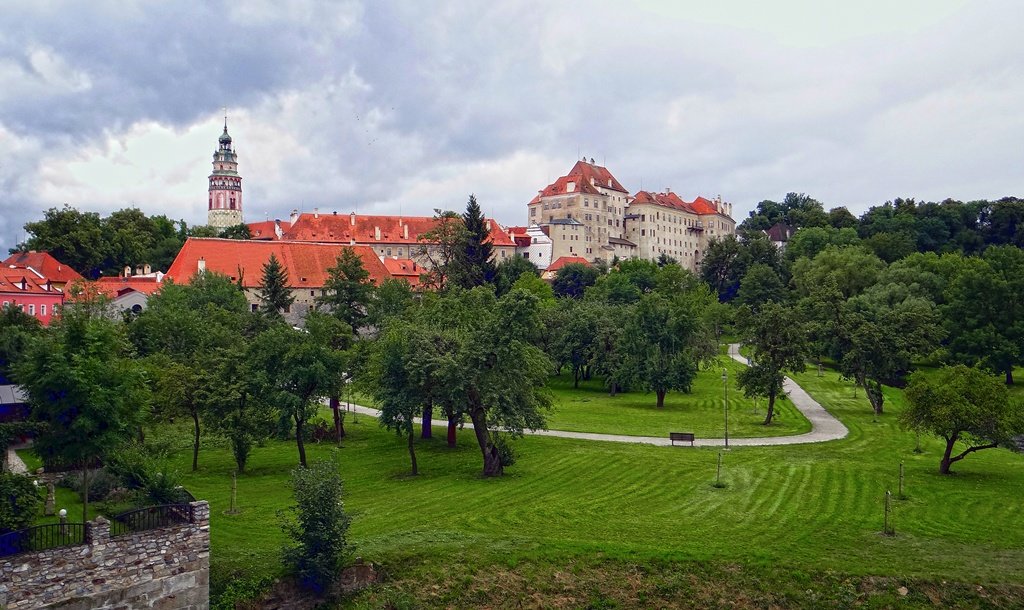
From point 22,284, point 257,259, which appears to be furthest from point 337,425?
point 257,259

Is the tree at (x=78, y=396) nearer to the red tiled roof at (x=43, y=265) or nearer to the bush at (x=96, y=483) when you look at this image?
the bush at (x=96, y=483)

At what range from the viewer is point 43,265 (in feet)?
247

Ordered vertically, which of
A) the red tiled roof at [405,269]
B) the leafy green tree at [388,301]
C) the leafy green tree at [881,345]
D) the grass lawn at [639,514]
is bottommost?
the grass lawn at [639,514]

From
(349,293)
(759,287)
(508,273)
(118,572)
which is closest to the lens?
(118,572)

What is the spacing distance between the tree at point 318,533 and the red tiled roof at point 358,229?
94899 mm

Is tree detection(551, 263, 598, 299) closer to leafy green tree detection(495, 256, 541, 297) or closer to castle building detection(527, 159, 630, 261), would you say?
leafy green tree detection(495, 256, 541, 297)

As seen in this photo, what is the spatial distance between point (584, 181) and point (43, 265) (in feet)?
293

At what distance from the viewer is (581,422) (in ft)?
153

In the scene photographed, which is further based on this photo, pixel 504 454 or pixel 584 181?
pixel 584 181

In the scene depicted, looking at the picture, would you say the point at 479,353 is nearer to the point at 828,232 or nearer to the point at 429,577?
the point at 429,577

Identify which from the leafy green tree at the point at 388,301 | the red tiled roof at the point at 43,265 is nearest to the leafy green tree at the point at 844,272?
the leafy green tree at the point at 388,301

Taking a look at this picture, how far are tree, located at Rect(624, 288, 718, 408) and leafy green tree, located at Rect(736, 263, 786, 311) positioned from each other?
44000mm

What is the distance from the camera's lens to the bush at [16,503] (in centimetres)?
2022

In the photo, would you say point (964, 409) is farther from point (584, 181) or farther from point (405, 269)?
point (584, 181)
